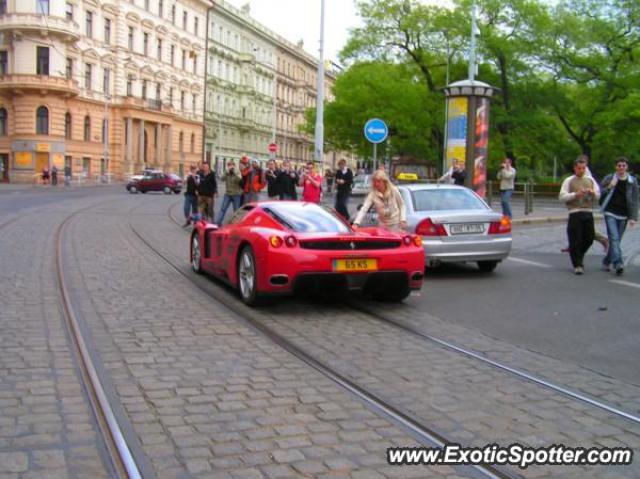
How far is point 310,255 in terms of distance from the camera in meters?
7.70

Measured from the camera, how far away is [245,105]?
88.6 m

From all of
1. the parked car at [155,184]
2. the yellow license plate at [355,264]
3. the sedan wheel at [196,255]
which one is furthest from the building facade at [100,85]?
the yellow license plate at [355,264]

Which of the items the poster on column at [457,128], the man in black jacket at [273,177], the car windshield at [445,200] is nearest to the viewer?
the car windshield at [445,200]

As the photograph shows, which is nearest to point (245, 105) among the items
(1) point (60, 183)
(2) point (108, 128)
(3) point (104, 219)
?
(2) point (108, 128)

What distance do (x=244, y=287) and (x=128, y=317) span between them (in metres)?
1.45

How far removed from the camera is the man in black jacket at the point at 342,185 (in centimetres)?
1788

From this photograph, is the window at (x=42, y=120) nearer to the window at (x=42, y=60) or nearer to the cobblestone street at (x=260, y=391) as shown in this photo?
the window at (x=42, y=60)

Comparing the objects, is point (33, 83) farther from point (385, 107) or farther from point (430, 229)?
point (430, 229)

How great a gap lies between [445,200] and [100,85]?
54.6 m

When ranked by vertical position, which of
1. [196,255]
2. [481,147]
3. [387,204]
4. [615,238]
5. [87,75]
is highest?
[87,75]

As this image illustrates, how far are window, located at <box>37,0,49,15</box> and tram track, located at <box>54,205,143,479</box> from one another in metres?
50.7

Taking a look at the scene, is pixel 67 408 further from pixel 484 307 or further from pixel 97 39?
pixel 97 39

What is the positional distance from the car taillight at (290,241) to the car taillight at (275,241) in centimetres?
6

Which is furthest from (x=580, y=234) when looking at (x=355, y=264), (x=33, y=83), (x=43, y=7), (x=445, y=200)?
(x=43, y=7)
